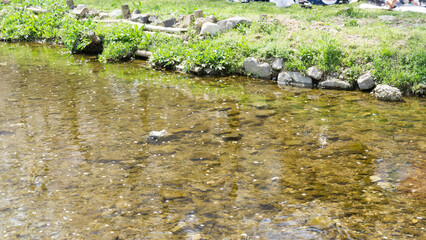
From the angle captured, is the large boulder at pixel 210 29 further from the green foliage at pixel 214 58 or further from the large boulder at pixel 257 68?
the large boulder at pixel 257 68

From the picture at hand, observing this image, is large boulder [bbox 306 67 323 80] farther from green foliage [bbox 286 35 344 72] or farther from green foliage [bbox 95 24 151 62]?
green foliage [bbox 95 24 151 62]

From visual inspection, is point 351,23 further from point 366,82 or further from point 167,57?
point 167,57

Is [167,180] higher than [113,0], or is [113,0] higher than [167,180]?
[113,0]

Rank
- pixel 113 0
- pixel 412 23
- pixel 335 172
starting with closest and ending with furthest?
pixel 335 172
pixel 412 23
pixel 113 0

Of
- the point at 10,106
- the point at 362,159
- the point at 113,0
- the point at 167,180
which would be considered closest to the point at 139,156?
the point at 167,180

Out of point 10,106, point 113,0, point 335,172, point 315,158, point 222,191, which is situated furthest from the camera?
point 113,0

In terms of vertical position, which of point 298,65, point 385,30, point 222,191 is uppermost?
point 385,30

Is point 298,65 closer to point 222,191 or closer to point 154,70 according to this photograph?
point 154,70

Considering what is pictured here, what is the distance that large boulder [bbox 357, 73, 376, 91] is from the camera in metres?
9.39

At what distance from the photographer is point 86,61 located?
538 inches

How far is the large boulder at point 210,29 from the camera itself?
12.5 metres

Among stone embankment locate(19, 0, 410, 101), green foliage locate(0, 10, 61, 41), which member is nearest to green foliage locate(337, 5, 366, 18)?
stone embankment locate(19, 0, 410, 101)

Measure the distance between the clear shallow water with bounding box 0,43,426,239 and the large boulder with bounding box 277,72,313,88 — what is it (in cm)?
40

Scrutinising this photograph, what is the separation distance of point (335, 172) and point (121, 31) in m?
9.88
